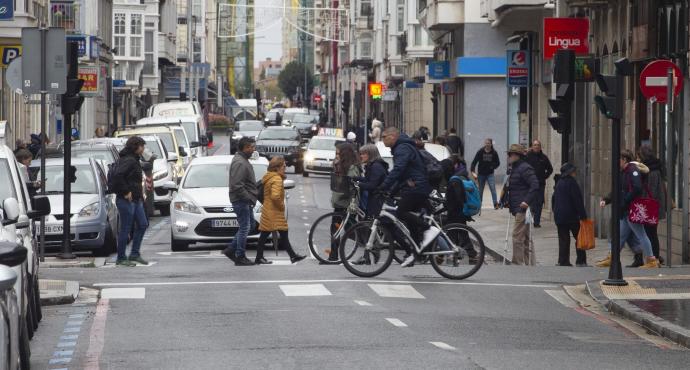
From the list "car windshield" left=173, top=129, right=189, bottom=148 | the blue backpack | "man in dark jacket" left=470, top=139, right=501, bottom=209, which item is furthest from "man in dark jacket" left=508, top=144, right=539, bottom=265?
"car windshield" left=173, top=129, right=189, bottom=148

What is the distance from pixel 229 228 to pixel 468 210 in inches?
146

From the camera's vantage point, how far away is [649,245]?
21656mm

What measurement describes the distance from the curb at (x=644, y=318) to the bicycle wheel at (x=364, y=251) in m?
2.37

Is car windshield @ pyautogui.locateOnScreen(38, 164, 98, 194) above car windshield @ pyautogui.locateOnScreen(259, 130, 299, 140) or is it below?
below

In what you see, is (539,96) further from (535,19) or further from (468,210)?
(468,210)

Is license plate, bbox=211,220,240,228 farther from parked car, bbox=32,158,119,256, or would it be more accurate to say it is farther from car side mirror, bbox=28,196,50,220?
car side mirror, bbox=28,196,50,220

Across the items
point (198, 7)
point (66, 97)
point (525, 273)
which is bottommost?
point (525, 273)

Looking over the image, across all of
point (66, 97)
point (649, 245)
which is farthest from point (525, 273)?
point (66, 97)

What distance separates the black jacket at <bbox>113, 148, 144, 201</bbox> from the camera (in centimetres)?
2133

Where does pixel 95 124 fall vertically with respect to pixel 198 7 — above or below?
below

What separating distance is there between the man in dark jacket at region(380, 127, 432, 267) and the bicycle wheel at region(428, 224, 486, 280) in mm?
147

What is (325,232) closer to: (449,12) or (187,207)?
(187,207)

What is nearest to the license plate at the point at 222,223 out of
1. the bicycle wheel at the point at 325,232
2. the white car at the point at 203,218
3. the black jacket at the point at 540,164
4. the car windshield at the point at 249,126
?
the white car at the point at 203,218

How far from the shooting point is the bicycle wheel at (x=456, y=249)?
744 inches
